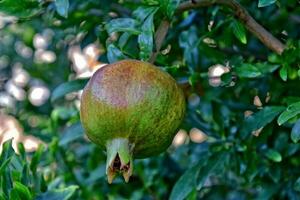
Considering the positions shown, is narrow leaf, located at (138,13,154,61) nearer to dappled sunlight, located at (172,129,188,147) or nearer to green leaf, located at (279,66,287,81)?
green leaf, located at (279,66,287,81)

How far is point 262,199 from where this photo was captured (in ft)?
5.23

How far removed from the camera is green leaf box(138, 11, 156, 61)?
3.97 ft

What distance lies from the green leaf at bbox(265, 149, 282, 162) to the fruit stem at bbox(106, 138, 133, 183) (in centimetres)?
55

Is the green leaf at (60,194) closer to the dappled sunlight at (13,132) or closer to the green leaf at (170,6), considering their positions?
the green leaf at (170,6)

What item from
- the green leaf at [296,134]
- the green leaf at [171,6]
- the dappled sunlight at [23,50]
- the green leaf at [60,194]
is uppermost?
the green leaf at [171,6]

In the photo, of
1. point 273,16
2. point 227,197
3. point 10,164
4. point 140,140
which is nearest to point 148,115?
point 140,140

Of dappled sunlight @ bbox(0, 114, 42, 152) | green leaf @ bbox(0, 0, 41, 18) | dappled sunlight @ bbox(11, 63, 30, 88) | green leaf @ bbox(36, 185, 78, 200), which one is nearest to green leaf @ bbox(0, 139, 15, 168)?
green leaf @ bbox(36, 185, 78, 200)

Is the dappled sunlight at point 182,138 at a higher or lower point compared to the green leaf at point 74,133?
lower

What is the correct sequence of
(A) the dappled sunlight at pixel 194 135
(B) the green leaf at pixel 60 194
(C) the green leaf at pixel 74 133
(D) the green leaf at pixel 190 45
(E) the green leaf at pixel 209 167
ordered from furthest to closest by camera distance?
(A) the dappled sunlight at pixel 194 135 → (C) the green leaf at pixel 74 133 → (D) the green leaf at pixel 190 45 → (E) the green leaf at pixel 209 167 → (B) the green leaf at pixel 60 194

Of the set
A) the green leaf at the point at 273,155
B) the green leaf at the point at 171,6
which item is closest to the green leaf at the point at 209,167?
the green leaf at the point at 273,155

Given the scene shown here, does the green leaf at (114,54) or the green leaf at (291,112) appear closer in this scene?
the green leaf at (291,112)

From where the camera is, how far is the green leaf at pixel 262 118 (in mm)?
1369

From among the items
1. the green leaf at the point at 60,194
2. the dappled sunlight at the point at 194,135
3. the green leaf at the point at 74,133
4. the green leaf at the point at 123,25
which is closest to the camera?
the green leaf at the point at 123,25

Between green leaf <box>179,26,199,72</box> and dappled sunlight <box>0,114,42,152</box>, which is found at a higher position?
green leaf <box>179,26,199,72</box>
